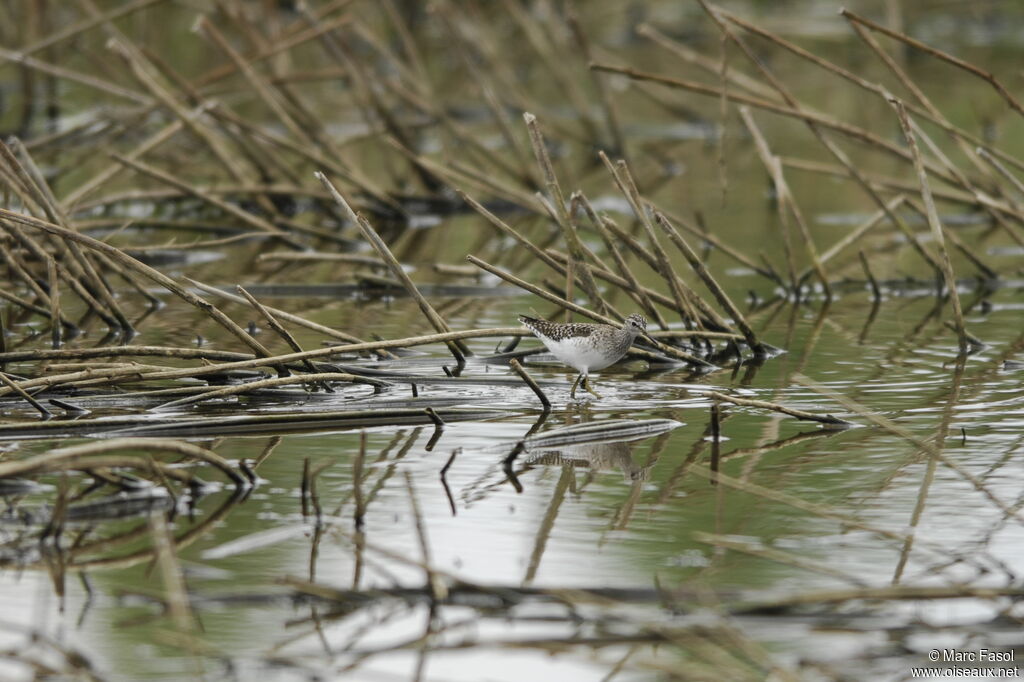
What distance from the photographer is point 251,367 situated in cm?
620

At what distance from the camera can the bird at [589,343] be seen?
6.57 metres

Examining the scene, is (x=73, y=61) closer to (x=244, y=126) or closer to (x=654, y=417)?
(x=244, y=126)

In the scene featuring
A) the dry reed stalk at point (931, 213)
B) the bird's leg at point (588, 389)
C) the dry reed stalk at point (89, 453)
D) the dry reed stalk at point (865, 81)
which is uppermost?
the dry reed stalk at point (865, 81)

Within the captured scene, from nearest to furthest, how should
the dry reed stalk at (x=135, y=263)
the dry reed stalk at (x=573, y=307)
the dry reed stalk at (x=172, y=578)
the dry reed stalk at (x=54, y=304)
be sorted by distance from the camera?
the dry reed stalk at (x=172, y=578), the dry reed stalk at (x=135, y=263), the dry reed stalk at (x=573, y=307), the dry reed stalk at (x=54, y=304)

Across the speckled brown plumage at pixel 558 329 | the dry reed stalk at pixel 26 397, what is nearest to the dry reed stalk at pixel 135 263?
the dry reed stalk at pixel 26 397

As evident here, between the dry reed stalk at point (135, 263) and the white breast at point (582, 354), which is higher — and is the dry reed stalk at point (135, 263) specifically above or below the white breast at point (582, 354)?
below

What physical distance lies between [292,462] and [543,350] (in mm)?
1929

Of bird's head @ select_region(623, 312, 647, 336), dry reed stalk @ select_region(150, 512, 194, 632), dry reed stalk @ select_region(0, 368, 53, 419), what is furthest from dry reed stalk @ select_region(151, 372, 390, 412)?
Result: bird's head @ select_region(623, 312, 647, 336)

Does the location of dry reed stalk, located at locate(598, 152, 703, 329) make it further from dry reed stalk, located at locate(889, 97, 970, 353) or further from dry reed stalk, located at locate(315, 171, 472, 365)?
dry reed stalk, located at locate(889, 97, 970, 353)

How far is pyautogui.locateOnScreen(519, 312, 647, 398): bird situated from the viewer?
6570mm

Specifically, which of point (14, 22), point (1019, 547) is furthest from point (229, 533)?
point (14, 22)

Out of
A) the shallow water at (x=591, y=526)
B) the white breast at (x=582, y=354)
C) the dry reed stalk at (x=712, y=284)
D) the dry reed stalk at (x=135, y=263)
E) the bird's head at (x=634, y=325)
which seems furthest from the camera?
the dry reed stalk at (x=712, y=284)

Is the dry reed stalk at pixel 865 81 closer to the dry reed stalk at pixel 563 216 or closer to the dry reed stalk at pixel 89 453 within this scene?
the dry reed stalk at pixel 563 216

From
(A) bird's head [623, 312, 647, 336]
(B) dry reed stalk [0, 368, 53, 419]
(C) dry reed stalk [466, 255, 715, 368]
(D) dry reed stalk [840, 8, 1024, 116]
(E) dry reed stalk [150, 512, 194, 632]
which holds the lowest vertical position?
(E) dry reed stalk [150, 512, 194, 632]
